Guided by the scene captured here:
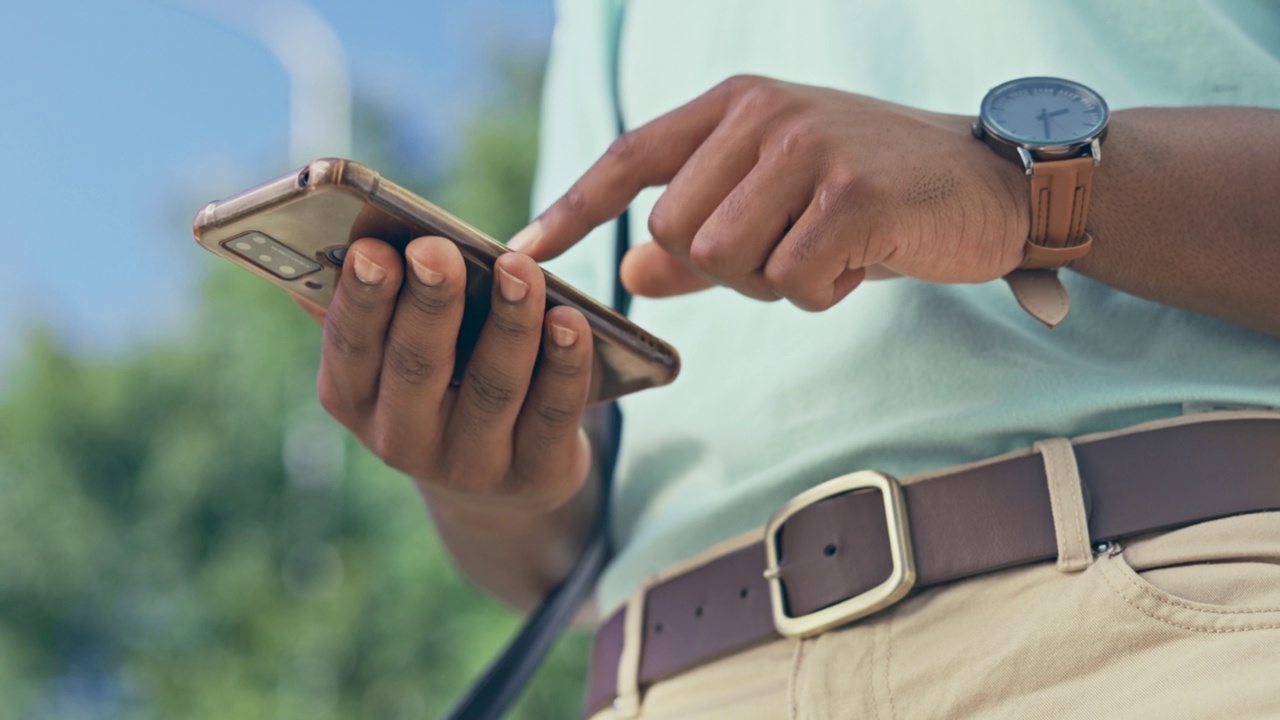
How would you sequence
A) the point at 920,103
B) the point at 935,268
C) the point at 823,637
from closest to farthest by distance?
1. the point at 935,268
2. the point at 823,637
3. the point at 920,103

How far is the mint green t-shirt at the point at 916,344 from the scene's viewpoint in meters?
1.27

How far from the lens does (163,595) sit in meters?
18.8

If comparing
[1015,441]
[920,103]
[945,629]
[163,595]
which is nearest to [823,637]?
[945,629]

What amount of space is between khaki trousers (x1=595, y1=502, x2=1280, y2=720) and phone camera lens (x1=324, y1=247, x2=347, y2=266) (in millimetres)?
581

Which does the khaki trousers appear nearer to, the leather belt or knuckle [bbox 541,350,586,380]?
the leather belt

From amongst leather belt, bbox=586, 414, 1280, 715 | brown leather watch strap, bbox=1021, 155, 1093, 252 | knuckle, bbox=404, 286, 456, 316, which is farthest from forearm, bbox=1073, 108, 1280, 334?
knuckle, bbox=404, 286, 456, 316

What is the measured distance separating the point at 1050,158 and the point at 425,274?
56 cm

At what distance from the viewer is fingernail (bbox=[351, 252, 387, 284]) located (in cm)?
108

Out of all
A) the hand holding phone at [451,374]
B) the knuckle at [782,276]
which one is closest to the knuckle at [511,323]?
the hand holding phone at [451,374]

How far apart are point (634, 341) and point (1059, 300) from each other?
39 cm

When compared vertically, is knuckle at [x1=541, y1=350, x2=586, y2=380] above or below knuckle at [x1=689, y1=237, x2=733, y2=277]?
below

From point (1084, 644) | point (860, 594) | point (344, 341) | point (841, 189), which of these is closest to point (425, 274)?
point (344, 341)

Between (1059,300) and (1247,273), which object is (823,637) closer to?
(1059,300)

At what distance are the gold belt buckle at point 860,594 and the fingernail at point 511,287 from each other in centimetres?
38
